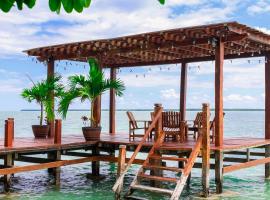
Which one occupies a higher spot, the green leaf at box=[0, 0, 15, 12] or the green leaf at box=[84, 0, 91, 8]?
the green leaf at box=[84, 0, 91, 8]

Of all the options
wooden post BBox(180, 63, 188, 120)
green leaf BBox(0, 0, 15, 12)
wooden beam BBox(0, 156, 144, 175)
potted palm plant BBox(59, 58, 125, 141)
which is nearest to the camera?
green leaf BBox(0, 0, 15, 12)

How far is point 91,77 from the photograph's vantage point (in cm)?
1255

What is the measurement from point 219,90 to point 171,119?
5.41 feet

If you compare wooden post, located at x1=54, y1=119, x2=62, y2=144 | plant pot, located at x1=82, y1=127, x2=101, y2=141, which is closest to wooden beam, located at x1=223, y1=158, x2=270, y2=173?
plant pot, located at x1=82, y1=127, x2=101, y2=141

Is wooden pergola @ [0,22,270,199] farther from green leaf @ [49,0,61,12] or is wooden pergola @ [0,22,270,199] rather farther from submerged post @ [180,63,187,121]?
green leaf @ [49,0,61,12]

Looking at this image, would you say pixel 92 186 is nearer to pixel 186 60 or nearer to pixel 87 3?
pixel 186 60

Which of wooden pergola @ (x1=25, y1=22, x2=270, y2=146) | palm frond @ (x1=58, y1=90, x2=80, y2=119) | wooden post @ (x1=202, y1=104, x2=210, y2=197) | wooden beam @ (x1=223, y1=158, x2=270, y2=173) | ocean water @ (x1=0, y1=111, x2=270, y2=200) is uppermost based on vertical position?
wooden pergola @ (x1=25, y1=22, x2=270, y2=146)

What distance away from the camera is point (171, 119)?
11984mm

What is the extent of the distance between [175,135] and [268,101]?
134 inches

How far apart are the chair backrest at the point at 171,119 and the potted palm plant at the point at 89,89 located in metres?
1.68

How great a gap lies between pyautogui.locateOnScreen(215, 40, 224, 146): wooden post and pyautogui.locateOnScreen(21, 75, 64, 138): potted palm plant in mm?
5023

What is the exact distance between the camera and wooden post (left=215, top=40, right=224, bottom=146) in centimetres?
1082

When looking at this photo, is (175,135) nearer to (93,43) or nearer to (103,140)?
(103,140)

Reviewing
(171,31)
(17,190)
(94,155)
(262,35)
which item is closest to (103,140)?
(94,155)
